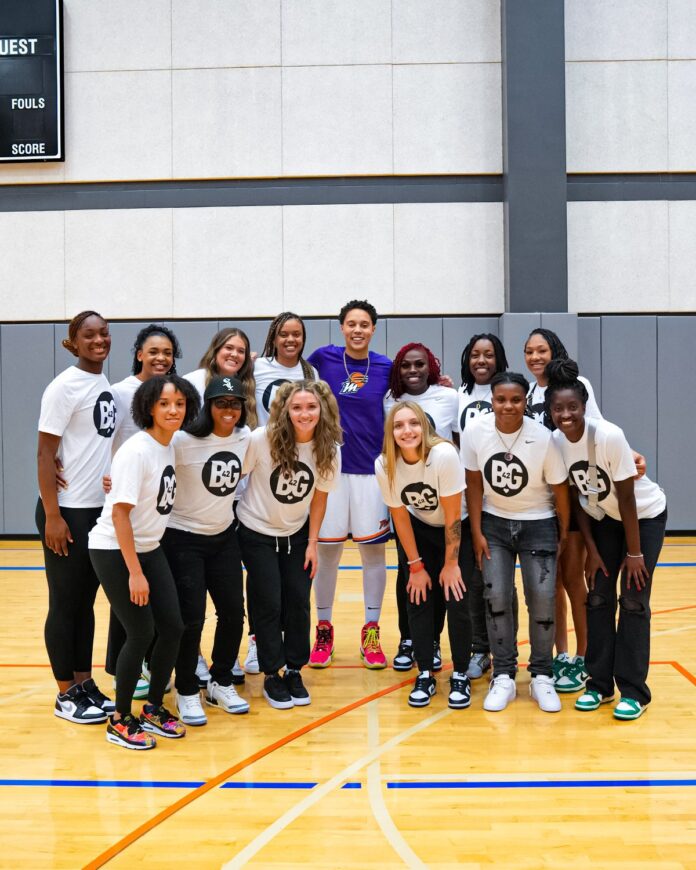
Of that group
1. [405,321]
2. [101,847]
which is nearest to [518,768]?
[101,847]

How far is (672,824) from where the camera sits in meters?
2.43

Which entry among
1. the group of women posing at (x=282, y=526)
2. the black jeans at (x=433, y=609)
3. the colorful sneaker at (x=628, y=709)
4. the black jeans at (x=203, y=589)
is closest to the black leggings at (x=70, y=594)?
the group of women posing at (x=282, y=526)

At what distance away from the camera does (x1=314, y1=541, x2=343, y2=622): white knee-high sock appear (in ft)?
13.7

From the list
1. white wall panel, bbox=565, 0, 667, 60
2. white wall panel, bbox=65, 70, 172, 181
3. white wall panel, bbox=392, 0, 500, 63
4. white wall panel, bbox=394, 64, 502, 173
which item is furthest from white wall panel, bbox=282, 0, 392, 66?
white wall panel, bbox=565, 0, 667, 60

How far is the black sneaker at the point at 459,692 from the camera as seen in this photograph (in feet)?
11.5

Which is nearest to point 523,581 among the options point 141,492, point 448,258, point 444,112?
point 141,492

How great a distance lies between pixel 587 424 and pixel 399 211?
5.36 meters

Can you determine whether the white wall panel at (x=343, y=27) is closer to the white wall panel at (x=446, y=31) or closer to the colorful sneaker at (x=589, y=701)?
the white wall panel at (x=446, y=31)

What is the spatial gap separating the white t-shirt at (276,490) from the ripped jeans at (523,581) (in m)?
0.79

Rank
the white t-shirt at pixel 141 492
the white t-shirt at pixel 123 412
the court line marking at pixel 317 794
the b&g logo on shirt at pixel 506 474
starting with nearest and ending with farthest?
the court line marking at pixel 317 794
the white t-shirt at pixel 141 492
the b&g logo on shirt at pixel 506 474
the white t-shirt at pixel 123 412

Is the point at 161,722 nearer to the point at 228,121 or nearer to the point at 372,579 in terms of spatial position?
the point at 372,579

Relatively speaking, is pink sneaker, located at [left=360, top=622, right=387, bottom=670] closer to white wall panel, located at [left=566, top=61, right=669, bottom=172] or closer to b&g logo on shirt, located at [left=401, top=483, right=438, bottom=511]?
b&g logo on shirt, located at [left=401, top=483, right=438, bottom=511]

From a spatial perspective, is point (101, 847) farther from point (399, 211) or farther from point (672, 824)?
point (399, 211)

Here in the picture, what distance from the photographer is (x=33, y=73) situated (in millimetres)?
8141
